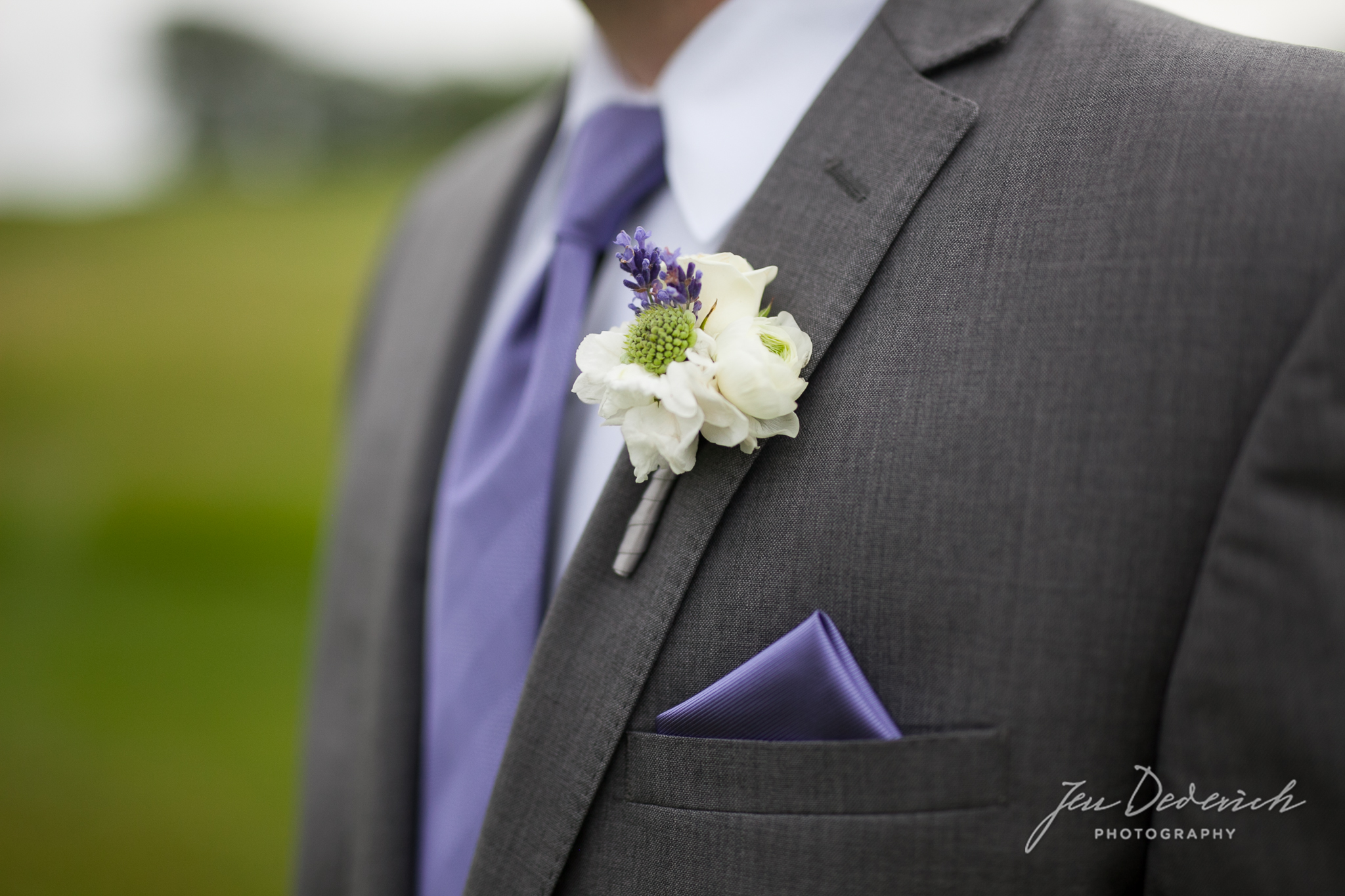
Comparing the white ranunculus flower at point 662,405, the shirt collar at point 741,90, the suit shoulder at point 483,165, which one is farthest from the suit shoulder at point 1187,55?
the suit shoulder at point 483,165

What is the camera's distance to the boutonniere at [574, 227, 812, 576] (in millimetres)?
711

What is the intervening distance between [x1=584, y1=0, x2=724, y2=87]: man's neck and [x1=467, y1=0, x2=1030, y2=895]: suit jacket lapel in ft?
0.99

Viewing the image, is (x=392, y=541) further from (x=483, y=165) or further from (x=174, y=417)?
(x=174, y=417)

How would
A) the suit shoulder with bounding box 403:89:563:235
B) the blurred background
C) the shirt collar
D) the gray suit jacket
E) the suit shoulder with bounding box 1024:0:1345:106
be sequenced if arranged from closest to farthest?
the gray suit jacket, the suit shoulder with bounding box 1024:0:1345:106, the shirt collar, the suit shoulder with bounding box 403:89:563:235, the blurred background

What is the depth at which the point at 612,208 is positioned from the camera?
1066mm

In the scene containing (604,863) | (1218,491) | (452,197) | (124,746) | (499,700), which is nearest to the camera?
(1218,491)

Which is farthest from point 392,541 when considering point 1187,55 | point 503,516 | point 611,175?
point 1187,55

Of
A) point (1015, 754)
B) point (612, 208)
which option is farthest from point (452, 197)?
point (1015, 754)

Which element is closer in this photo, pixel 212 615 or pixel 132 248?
pixel 212 615

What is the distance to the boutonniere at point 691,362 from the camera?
71 centimetres

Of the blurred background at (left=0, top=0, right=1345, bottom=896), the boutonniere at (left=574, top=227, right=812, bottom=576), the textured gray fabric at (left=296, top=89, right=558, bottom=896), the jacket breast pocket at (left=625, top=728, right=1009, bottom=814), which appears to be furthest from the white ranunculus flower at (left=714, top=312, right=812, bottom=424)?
the blurred background at (left=0, top=0, right=1345, bottom=896)

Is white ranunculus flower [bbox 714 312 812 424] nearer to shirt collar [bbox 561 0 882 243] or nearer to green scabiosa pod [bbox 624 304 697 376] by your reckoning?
green scabiosa pod [bbox 624 304 697 376]

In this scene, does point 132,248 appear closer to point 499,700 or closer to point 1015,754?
point 499,700

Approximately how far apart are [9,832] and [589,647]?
4831 mm
